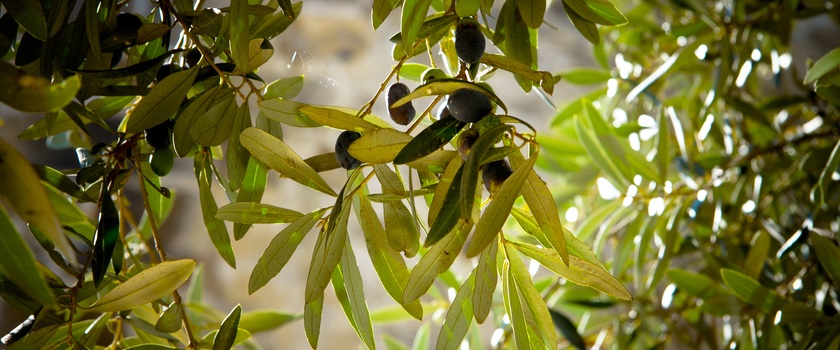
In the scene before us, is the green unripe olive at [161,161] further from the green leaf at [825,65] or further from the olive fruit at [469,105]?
the green leaf at [825,65]

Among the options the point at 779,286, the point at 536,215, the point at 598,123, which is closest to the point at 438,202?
the point at 536,215

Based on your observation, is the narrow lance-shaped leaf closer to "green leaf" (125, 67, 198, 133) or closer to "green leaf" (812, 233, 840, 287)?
"green leaf" (125, 67, 198, 133)

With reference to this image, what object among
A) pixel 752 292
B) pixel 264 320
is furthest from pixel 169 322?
pixel 752 292

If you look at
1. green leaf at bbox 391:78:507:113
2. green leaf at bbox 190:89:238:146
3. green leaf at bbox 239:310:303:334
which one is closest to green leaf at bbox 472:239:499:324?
green leaf at bbox 391:78:507:113

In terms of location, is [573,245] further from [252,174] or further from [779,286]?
[779,286]

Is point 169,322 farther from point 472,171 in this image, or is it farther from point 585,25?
point 585,25

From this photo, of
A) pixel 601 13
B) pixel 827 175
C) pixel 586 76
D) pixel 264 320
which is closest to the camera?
pixel 601 13
